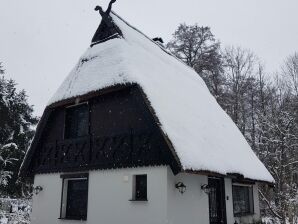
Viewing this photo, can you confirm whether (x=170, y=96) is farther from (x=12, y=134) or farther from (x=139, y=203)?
(x=12, y=134)

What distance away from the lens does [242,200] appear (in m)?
14.4

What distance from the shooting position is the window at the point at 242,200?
1358 cm

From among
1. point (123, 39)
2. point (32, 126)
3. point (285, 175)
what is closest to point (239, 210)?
point (285, 175)

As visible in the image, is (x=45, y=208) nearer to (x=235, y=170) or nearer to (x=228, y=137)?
(x=235, y=170)

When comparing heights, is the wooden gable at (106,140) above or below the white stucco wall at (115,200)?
above

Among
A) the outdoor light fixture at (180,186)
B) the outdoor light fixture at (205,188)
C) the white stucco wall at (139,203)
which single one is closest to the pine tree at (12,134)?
the white stucco wall at (139,203)

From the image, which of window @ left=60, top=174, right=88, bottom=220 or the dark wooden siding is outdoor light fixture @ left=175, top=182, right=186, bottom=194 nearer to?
the dark wooden siding

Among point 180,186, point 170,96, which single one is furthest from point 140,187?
point 170,96

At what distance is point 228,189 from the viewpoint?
12.3 metres

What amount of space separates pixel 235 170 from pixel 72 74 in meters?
6.91

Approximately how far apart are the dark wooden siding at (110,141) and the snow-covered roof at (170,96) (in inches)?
18.2

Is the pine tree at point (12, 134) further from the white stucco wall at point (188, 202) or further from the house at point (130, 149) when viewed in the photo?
the white stucco wall at point (188, 202)

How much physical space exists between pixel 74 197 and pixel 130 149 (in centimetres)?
307

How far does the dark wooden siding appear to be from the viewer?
369 inches
